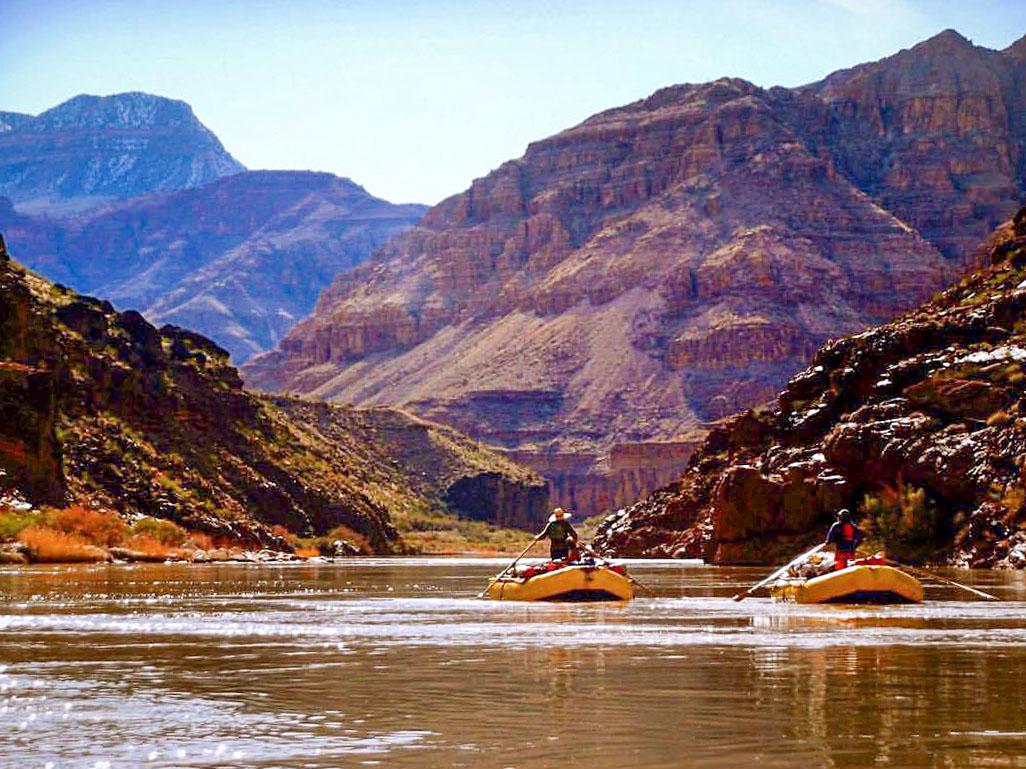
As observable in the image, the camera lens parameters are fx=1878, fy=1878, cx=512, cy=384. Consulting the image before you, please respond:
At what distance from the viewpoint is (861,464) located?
9200 centimetres

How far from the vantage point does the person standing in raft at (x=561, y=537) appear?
50.8 metres

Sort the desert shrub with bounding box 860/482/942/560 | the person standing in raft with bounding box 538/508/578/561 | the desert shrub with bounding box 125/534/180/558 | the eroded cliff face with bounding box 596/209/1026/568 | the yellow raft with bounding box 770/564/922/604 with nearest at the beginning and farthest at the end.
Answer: the yellow raft with bounding box 770/564/922/604, the person standing in raft with bounding box 538/508/578/561, the eroded cliff face with bounding box 596/209/1026/568, the desert shrub with bounding box 860/482/942/560, the desert shrub with bounding box 125/534/180/558

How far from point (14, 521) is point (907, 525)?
1590 inches

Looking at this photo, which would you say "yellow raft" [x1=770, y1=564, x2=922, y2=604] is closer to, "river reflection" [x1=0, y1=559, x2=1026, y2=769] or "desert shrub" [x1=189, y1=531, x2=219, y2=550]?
"river reflection" [x1=0, y1=559, x2=1026, y2=769]

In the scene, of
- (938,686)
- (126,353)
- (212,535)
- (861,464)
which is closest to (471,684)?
(938,686)

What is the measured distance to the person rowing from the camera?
50844 mm

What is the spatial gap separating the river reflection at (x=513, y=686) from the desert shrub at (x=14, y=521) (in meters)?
38.7

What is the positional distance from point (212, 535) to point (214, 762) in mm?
89293

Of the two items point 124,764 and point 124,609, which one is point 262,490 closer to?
point 124,609

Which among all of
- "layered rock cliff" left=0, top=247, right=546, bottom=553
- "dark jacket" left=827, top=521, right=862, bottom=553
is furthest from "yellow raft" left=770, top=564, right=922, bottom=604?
"layered rock cliff" left=0, top=247, right=546, bottom=553

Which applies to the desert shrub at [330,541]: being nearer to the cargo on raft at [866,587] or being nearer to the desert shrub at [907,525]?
the desert shrub at [907,525]

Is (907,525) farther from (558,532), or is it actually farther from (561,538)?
(558,532)

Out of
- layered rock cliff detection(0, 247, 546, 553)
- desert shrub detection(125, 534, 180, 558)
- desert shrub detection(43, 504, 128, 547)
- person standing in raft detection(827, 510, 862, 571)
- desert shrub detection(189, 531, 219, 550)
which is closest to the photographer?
person standing in raft detection(827, 510, 862, 571)

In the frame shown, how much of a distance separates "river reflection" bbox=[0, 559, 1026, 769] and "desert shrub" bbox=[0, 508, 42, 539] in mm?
38657
